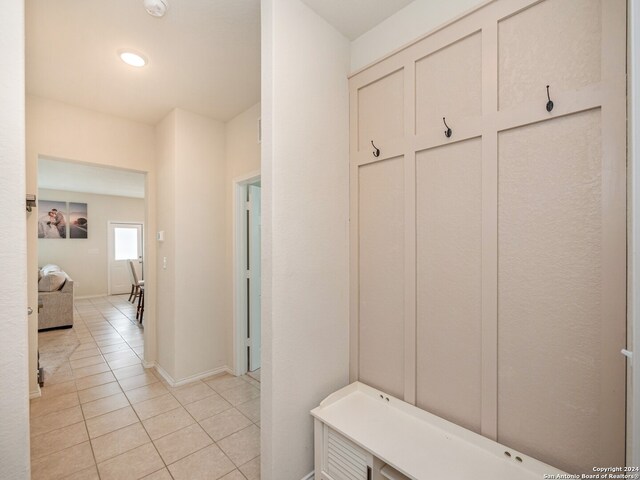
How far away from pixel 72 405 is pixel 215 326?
4.29 feet

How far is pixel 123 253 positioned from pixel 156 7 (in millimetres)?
7929

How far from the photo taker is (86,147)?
2.83 meters

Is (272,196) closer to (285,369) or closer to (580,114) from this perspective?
(285,369)

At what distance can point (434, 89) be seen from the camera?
152 cm

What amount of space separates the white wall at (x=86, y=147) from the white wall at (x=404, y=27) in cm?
255

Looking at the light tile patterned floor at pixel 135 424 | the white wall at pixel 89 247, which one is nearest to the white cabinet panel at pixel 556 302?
the light tile patterned floor at pixel 135 424

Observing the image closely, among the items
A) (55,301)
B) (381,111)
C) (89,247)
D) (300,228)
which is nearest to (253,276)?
(300,228)

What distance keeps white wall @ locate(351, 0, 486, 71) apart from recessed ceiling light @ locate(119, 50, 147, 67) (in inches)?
60.9

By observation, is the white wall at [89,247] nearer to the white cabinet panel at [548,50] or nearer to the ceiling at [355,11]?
the ceiling at [355,11]

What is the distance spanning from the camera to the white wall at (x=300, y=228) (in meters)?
1.52

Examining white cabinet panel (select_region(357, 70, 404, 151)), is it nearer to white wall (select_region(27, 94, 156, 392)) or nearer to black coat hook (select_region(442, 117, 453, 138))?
black coat hook (select_region(442, 117, 453, 138))

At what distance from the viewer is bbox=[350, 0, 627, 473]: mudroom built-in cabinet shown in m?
1.06

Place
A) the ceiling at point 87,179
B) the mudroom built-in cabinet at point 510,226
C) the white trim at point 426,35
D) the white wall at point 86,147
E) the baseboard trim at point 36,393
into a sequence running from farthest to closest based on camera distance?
the ceiling at point 87,179 → the baseboard trim at point 36,393 → the white wall at point 86,147 → the white trim at point 426,35 → the mudroom built-in cabinet at point 510,226

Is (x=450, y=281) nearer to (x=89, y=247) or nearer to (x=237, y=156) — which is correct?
(x=237, y=156)
